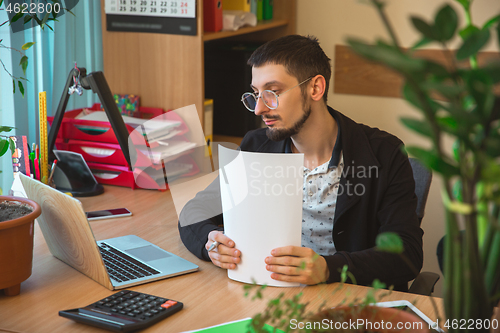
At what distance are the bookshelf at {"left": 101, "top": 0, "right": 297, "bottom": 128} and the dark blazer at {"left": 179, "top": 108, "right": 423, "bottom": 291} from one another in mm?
648

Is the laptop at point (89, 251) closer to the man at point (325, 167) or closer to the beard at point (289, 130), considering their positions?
the man at point (325, 167)

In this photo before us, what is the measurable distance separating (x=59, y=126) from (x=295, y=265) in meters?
1.13

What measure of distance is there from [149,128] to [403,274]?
108 cm

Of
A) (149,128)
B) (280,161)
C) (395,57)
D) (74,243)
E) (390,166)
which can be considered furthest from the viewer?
(149,128)

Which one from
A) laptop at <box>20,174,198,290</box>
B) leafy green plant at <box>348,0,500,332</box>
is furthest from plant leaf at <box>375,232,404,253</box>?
laptop at <box>20,174,198,290</box>

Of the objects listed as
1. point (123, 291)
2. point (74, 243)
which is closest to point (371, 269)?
point (123, 291)

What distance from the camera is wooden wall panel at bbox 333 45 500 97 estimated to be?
2604mm

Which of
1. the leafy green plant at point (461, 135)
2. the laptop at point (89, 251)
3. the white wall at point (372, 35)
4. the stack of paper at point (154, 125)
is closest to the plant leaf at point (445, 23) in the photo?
the leafy green plant at point (461, 135)

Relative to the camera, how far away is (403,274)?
1.20 meters

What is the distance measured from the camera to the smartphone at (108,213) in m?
1.47

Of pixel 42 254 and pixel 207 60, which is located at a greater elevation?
pixel 207 60

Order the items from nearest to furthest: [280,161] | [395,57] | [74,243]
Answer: [395,57], [280,161], [74,243]

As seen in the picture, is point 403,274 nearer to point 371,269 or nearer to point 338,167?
point 371,269

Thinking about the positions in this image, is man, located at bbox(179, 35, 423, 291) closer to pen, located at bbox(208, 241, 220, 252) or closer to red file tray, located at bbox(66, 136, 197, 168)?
pen, located at bbox(208, 241, 220, 252)
